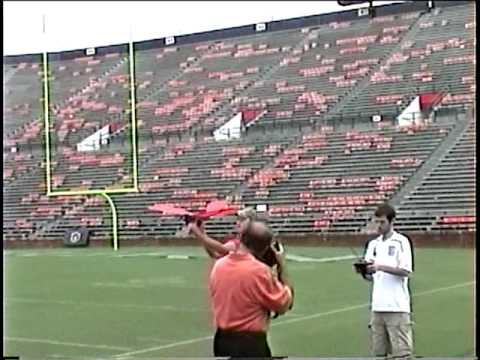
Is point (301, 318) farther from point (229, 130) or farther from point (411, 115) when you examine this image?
point (229, 130)

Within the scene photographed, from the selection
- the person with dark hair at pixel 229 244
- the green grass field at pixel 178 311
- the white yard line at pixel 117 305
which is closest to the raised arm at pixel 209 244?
the person with dark hair at pixel 229 244

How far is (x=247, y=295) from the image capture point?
11.9ft

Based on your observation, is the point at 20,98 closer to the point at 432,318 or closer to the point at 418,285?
the point at 418,285

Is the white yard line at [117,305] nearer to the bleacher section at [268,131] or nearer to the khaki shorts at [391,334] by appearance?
the khaki shorts at [391,334]

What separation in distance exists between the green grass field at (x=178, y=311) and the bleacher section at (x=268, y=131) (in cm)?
510

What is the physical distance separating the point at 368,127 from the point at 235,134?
3729 mm

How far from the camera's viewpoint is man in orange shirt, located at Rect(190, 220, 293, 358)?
3602 millimetres

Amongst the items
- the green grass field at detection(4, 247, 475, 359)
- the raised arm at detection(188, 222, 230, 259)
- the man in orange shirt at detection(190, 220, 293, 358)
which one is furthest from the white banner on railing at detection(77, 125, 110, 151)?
the man in orange shirt at detection(190, 220, 293, 358)

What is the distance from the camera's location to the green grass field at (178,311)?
24.9 feet

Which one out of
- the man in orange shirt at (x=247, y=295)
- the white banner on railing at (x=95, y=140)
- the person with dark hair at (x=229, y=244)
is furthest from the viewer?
the white banner on railing at (x=95, y=140)

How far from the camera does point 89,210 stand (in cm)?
2406

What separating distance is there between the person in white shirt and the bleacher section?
528 inches

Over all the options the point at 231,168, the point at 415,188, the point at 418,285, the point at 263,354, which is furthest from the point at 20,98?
the point at 263,354

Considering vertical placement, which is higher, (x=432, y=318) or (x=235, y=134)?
(x=235, y=134)
